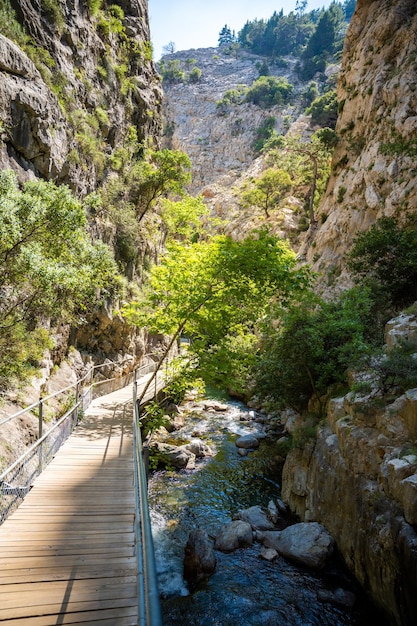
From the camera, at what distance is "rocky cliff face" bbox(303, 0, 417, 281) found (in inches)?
693

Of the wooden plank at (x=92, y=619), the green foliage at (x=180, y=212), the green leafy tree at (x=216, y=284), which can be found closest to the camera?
the wooden plank at (x=92, y=619)

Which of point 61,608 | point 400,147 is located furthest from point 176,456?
point 400,147

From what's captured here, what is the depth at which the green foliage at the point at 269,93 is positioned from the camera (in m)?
63.9

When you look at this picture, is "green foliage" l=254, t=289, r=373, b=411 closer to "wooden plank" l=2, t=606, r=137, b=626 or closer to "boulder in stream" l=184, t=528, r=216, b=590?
"boulder in stream" l=184, t=528, r=216, b=590

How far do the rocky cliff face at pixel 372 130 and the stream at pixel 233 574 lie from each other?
43.6ft

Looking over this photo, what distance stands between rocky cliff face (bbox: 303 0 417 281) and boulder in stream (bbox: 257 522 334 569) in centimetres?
1423

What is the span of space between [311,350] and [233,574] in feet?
21.0

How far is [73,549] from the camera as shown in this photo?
420cm

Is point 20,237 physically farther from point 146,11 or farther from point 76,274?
point 146,11

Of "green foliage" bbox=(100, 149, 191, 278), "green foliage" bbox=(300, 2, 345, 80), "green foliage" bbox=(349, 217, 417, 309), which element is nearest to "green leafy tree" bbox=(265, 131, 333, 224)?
"green foliage" bbox=(100, 149, 191, 278)

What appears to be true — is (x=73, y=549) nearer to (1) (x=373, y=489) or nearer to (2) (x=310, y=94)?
(1) (x=373, y=489)

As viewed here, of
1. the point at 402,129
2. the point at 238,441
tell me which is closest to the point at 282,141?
the point at 402,129

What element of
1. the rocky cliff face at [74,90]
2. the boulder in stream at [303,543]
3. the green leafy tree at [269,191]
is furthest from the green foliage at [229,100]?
the boulder in stream at [303,543]

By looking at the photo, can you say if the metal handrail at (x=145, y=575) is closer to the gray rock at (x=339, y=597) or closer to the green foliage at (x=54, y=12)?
the gray rock at (x=339, y=597)
